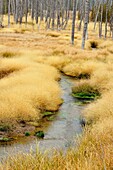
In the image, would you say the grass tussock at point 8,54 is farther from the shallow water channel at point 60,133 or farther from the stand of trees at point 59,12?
the stand of trees at point 59,12

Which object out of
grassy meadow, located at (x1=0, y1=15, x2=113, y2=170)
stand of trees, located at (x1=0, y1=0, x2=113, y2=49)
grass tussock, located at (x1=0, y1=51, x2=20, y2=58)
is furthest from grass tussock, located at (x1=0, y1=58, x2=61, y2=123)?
stand of trees, located at (x1=0, y1=0, x2=113, y2=49)

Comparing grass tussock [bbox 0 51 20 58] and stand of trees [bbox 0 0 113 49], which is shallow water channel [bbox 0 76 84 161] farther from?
stand of trees [bbox 0 0 113 49]

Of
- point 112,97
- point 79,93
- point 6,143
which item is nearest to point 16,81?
point 79,93

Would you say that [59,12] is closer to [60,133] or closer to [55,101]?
[55,101]

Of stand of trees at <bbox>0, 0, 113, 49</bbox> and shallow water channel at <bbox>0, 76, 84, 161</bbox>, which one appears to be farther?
stand of trees at <bbox>0, 0, 113, 49</bbox>

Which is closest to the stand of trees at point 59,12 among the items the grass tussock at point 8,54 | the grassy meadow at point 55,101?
the grass tussock at point 8,54

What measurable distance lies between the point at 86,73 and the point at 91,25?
196ft

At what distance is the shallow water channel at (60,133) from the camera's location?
907 centimetres

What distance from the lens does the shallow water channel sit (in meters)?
9.07

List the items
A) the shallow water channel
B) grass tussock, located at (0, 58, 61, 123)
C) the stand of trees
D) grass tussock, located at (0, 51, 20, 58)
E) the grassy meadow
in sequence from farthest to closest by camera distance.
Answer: the stand of trees, grass tussock, located at (0, 51, 20, 58), grass tussock, located at (0, 58, 61, 123), the shallow water channel, the grassy meadow

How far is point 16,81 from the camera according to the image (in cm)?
1530

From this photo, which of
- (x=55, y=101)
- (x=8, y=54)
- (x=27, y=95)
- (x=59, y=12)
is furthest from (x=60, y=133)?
(x=59, y=12)

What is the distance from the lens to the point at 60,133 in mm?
10758

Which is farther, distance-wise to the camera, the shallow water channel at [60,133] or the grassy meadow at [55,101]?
the shallow water channel at [60,133]
